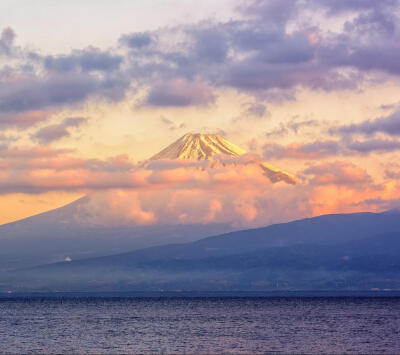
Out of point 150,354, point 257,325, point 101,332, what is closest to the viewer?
point 150,354

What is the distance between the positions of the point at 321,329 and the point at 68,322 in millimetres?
50947

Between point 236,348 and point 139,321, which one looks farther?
point 139,321

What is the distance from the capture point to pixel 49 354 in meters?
89.8

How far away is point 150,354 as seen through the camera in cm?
8812

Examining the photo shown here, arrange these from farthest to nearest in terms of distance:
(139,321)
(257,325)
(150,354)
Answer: (139,321)
(257,325)
(150,354)

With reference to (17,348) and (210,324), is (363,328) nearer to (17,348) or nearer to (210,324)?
(210,324)

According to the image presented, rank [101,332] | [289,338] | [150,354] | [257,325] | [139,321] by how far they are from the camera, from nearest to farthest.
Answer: [150,354] → [289,338] → [101,332] → [257,325] → [139,321]

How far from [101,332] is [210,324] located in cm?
2354

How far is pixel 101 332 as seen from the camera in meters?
120

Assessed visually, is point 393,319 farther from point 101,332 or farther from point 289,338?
point 101,332

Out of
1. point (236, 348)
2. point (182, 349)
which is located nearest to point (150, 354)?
point (182, 349)

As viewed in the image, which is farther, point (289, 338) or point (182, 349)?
point (289, 338)

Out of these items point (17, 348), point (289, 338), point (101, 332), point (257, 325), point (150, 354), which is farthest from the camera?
point (257, 325)

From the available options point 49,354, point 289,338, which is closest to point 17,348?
point 49,354
